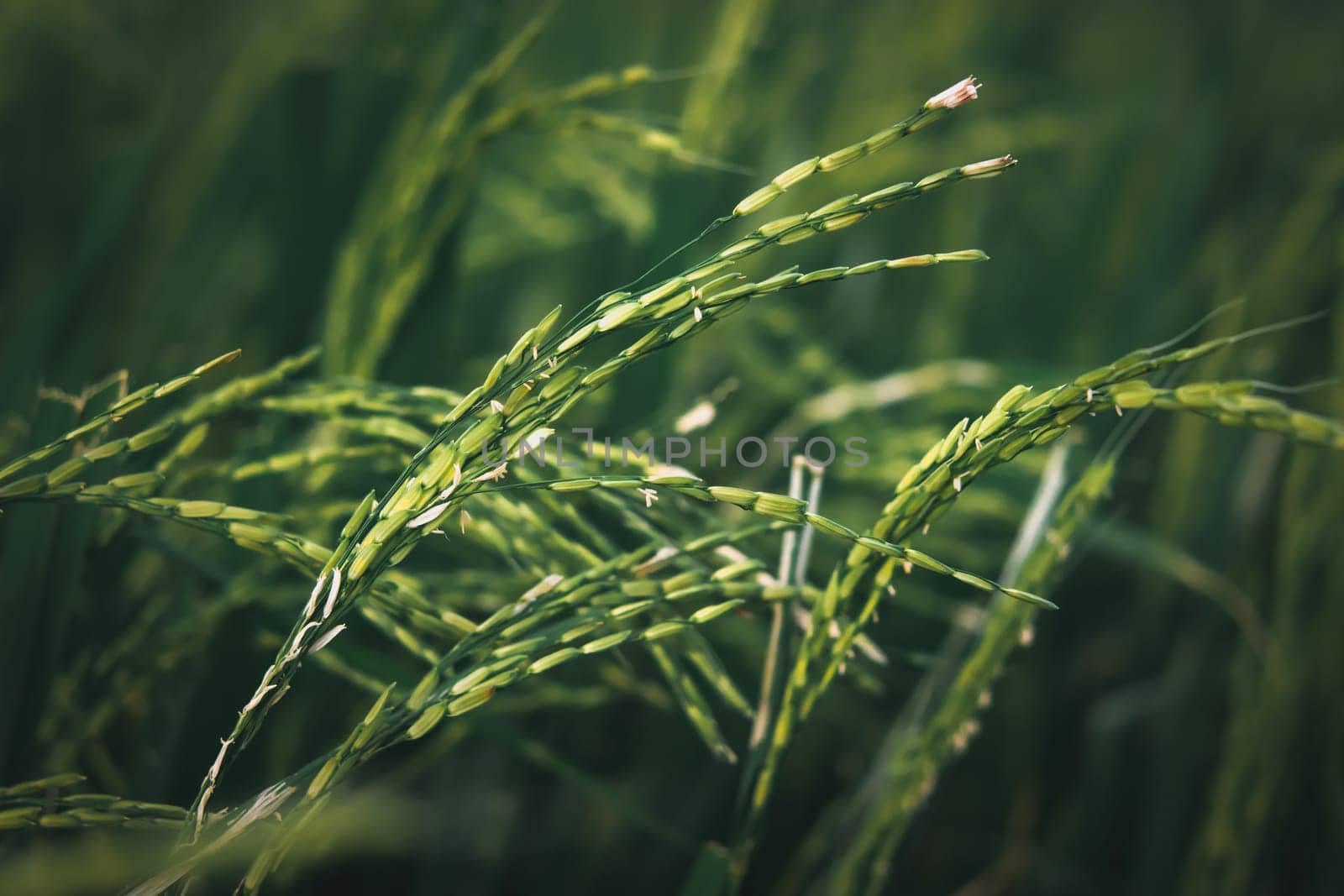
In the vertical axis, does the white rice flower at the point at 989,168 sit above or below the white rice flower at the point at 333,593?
above

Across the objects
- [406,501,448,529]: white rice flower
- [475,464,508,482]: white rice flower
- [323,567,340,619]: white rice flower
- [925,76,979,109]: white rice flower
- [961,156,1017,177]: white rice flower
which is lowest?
[323,567,340,619]: white rice flower

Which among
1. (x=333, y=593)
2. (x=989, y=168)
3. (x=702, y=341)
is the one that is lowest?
(x=333, y=593)

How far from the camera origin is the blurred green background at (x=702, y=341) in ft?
2.00

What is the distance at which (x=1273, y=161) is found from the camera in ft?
4.53

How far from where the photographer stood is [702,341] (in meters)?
0.98

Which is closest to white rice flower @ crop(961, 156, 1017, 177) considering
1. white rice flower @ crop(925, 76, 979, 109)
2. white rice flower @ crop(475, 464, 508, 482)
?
white rice flower @ crop(925, 76, 979, 109)

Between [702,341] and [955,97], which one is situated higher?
[702,341]

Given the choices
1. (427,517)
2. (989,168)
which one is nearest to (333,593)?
(427,517)

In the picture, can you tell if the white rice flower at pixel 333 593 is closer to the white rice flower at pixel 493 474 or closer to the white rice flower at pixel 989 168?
the white rice flower at pixel 493 474

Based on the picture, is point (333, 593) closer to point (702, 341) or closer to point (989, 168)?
point (989, 168)

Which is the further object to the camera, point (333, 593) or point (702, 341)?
point (702, 341)

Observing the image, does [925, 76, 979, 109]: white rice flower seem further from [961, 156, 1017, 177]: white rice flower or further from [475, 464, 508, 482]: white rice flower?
[475, 464, 508, 482]: white rice flower

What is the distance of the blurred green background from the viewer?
0.61m

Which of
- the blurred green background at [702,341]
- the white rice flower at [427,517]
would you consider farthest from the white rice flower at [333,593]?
the blurred green background at [702,341]
